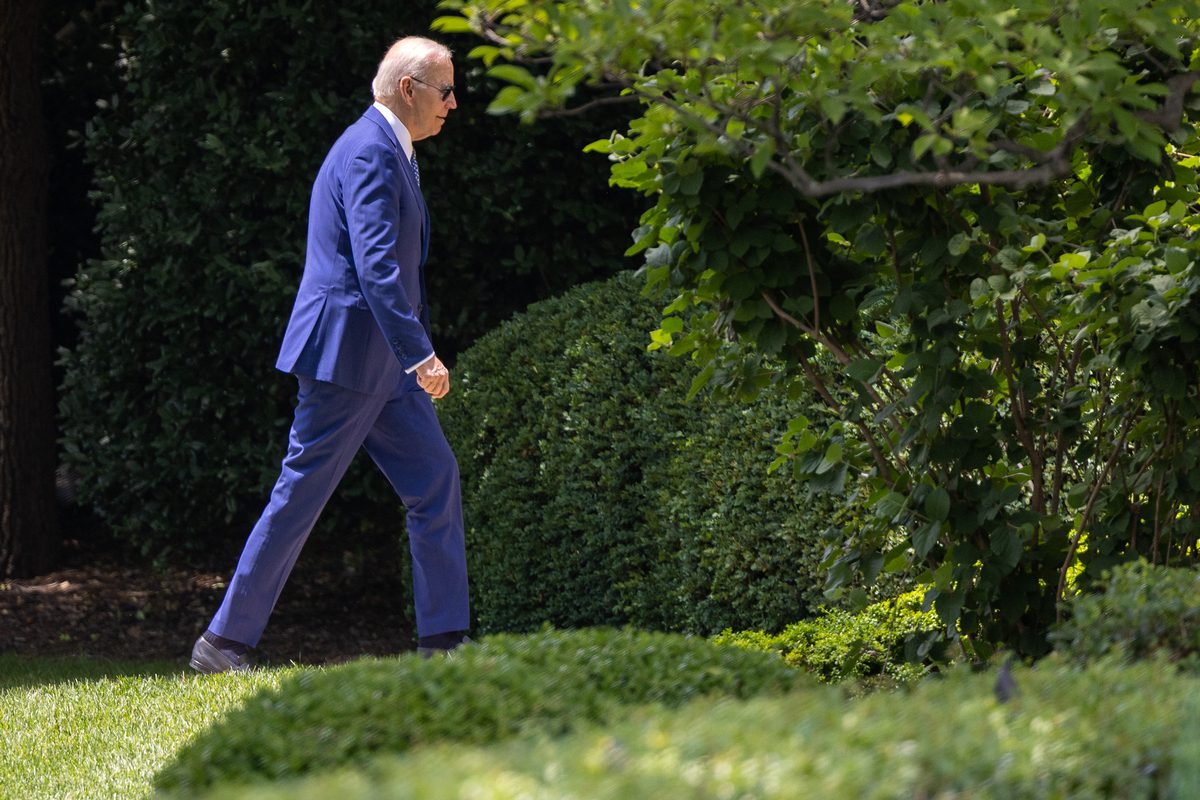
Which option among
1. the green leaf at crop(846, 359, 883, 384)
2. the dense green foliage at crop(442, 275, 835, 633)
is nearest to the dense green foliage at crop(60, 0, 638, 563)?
the dense green foliage at crop(442, 275, 835, 633)

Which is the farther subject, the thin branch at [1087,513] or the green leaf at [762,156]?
the thin branch at [1087,513]

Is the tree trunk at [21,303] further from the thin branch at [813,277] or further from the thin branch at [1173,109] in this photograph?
the thin branch at [1173,109]

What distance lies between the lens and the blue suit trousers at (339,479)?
541 cm

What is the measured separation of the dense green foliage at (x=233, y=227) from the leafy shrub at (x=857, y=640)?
3695 millimetres

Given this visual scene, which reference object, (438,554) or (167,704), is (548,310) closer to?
(438,554)

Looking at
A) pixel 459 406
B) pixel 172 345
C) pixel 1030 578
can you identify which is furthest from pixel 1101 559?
pixel 172 345

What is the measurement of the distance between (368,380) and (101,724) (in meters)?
1.52

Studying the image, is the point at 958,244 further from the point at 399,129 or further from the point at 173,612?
the point at 173,612

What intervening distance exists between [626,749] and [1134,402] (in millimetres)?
2501

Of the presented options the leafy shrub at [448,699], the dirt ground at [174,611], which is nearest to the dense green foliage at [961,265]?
the leafy shrub at [448,699]

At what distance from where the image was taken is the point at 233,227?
8.06 meters

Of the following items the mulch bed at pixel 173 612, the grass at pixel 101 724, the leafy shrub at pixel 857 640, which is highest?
the leafy shrub at pixel 857 640

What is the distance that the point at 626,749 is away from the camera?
1.96 metres

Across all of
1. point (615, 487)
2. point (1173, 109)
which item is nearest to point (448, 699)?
point (1173, 109)
